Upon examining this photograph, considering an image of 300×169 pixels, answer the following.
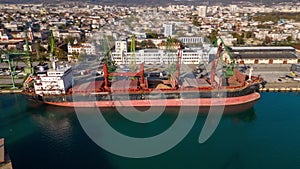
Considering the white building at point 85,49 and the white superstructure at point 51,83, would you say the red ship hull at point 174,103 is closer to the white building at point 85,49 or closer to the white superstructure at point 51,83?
the white superstructure at point 51,83

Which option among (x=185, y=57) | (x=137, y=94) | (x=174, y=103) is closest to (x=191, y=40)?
(x=185, y=57)

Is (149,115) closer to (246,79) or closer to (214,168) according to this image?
(214,168)

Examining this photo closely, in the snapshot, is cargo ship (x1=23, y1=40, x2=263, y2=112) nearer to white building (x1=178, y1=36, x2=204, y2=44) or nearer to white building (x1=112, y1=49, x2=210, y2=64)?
white building (x1=112, y1=49, x2=210, y2=64)

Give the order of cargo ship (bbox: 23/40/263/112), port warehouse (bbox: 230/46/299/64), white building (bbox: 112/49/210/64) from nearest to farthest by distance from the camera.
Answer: cargo ship (bbox: 23/40/263/112), white building (bbox: 112/49/210/64), port warehouse (bbox: 230/46/299/64)

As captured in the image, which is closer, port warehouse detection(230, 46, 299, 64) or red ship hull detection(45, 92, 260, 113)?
red ship hull detection(45, 92, 260, 113)

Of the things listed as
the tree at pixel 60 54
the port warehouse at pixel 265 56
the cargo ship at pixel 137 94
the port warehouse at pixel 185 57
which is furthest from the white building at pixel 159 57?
the cargo ship at pixel 137 94

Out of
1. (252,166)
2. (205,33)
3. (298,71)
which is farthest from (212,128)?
(205,33)

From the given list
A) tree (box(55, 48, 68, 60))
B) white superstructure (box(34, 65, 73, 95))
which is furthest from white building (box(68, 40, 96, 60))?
white superstructure (box(34, 65, 73, 95))

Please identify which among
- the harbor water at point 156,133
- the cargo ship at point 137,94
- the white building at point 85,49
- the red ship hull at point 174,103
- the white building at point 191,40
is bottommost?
the harbor water at point 156,133

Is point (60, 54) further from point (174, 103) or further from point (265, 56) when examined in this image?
point (265, 56)

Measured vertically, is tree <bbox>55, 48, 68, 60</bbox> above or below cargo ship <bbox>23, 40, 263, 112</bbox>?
above
